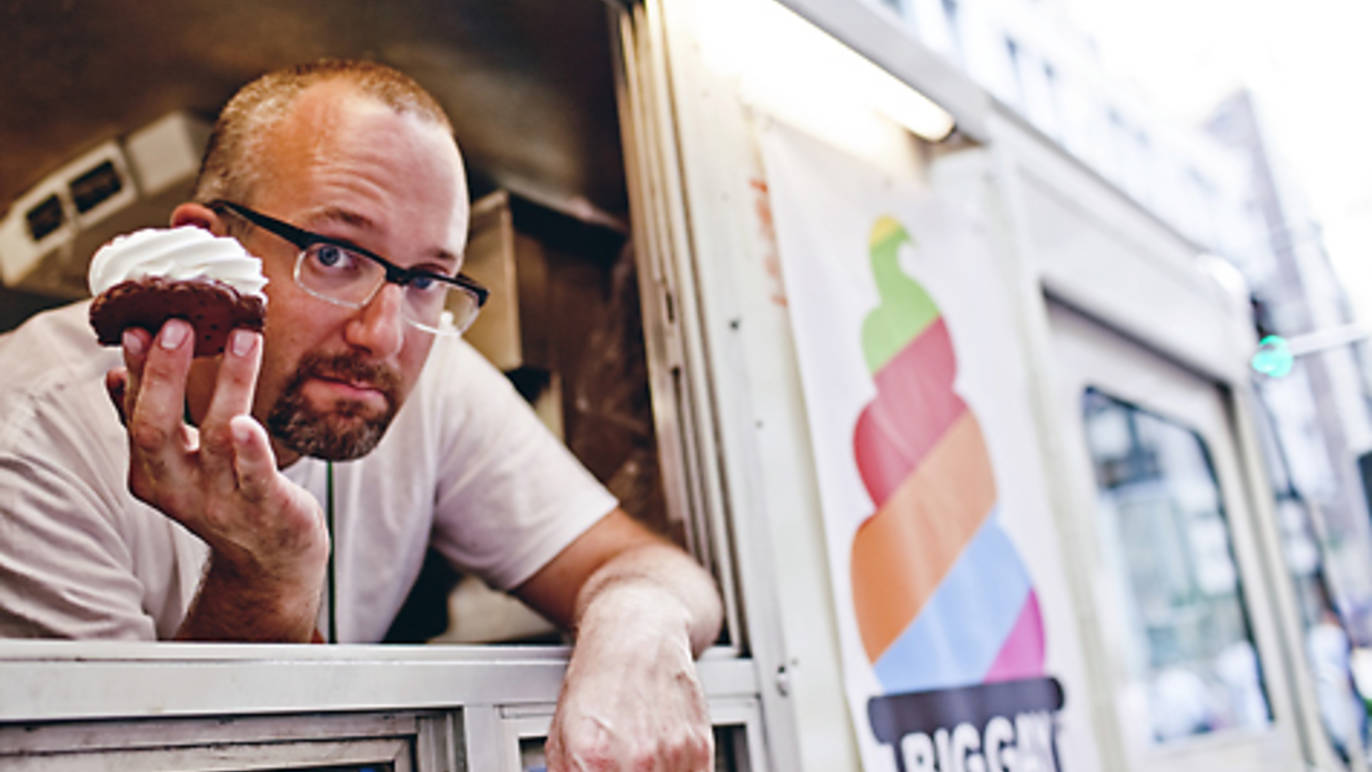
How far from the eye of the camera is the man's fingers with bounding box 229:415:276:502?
105 cm

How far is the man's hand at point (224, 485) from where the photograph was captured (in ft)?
3.42

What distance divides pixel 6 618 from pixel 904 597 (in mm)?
1471

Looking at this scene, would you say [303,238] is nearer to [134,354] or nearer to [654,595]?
[134,354]

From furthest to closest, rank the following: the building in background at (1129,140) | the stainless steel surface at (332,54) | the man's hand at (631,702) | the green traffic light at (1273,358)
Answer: the green traffic light at (1273,358), the building in background at (1129,140), the stainless steel surface at (332,54), the man's hand at (631,702)

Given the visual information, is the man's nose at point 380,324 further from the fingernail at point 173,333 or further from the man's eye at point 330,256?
the fingernail at point 173,333

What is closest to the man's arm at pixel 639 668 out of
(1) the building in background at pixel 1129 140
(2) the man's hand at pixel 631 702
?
(2) the man's hand at pixel 631 702

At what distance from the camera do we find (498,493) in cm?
185

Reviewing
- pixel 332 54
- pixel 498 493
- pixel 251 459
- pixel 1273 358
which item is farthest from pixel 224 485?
pixel 1273 358

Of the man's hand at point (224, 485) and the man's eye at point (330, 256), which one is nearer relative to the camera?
the man's hand at point (224, 485)

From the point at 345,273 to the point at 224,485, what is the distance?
0.46 m

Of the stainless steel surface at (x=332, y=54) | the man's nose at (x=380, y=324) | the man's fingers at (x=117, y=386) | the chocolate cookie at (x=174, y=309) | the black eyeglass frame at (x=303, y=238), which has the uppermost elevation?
the stainless steel surface at (x=332, y=54)

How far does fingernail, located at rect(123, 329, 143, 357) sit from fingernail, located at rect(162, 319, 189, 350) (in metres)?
0.03

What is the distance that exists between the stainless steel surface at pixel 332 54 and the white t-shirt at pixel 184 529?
1.54 feet

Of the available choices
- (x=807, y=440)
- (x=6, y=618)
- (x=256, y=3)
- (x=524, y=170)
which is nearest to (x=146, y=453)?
(x=6, y=618)
